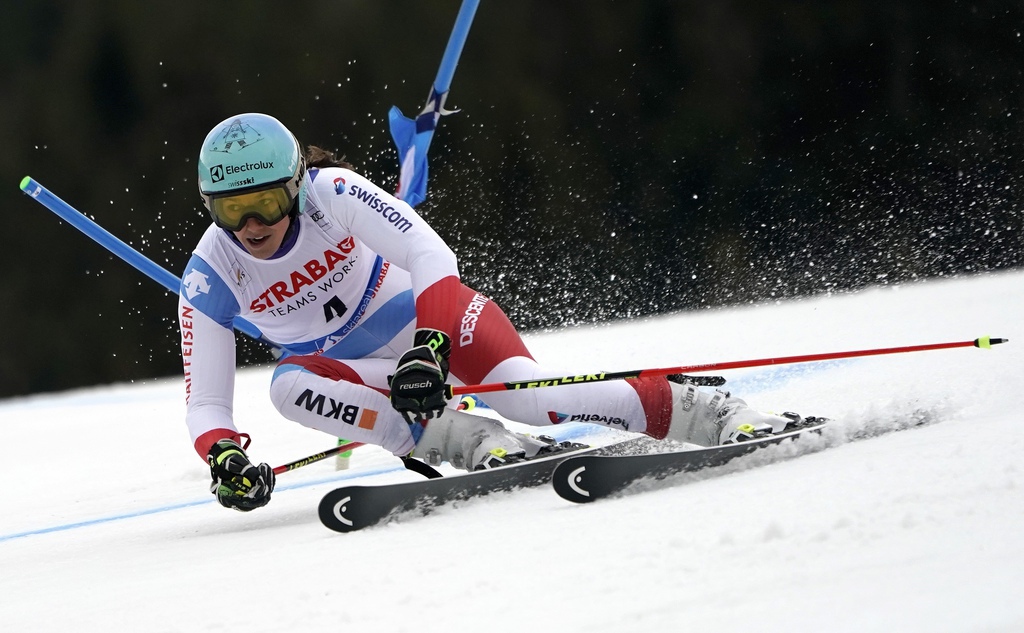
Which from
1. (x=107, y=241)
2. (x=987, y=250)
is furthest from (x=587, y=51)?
(x=107, y=241)

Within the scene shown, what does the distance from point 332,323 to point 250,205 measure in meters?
0.46

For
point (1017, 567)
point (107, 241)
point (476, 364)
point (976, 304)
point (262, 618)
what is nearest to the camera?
point (1017, 567)

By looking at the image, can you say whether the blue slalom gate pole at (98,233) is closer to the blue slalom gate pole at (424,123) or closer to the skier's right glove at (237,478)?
Result: the skier's right glove at (237,478)

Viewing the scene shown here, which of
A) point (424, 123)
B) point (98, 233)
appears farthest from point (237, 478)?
point (424, 123)

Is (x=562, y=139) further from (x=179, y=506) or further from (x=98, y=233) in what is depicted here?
(x=179, y=506)

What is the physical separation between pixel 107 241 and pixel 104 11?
13.9 feet

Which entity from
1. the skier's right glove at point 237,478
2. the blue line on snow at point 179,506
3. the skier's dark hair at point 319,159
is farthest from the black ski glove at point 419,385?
the blue line on snow at point 179,506

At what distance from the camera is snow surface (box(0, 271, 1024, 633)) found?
1.46 metres

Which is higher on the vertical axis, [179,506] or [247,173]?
[247,173]

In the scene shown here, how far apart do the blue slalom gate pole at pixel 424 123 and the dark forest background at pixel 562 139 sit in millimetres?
2400

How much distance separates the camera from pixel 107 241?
3.82m

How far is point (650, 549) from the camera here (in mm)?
1727

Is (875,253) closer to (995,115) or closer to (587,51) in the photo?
(995,115)

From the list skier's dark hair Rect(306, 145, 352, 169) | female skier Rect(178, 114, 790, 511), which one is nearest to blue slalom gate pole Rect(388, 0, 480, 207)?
skier's dark hair Rect(306, 145, 352, 169)
